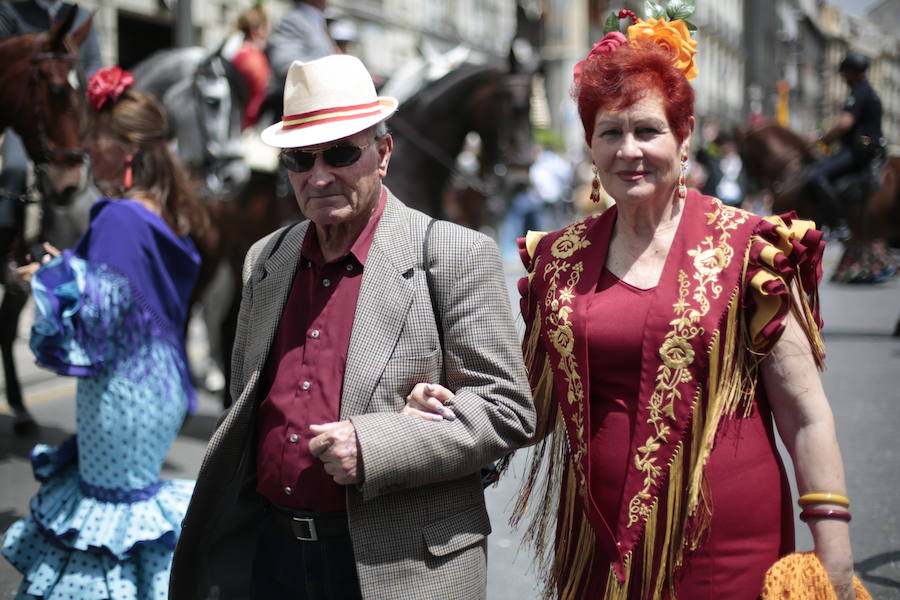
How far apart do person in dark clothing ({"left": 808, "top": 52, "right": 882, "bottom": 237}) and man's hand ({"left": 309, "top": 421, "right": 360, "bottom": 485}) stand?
9.86m

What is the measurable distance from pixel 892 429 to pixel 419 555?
17.4ft

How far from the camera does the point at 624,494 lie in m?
2.36

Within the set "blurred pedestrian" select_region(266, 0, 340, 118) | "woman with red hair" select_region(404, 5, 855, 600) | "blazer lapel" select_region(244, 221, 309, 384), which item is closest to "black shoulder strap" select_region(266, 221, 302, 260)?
"blazer lapel" select_region(244, 221, 309, 384)

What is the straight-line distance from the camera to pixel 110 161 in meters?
3.94

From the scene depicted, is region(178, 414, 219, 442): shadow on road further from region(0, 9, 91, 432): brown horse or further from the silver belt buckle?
the silver belt buckle

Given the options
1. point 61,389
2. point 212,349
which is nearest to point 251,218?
point 212,349

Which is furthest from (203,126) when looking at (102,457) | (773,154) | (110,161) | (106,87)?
(773,154)

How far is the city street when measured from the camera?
4.47 meters

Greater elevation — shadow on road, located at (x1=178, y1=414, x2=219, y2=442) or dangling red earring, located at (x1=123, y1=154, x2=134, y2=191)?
dangling red earring, located at (x1=123, y1=154, x2=134, y2=191)

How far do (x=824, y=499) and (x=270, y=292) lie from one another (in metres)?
1.41

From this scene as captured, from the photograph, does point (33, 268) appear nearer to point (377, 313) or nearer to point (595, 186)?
point (377, 313)

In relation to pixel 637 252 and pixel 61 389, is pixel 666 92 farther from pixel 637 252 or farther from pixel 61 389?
pixel 61 389

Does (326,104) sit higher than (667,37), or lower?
lower

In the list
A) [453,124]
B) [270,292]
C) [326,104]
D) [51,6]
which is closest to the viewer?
[326,104]
